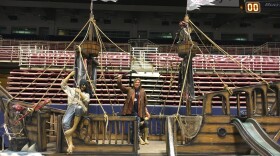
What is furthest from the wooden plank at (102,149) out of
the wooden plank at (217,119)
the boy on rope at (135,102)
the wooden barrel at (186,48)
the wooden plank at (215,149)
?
the wooden barrel at (186,48)

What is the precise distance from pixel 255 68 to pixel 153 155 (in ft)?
49.3

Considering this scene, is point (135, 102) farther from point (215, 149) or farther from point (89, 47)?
point (215, 149)

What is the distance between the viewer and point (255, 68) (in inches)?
799

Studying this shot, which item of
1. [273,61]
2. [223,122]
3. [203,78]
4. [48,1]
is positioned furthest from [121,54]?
[223,122]

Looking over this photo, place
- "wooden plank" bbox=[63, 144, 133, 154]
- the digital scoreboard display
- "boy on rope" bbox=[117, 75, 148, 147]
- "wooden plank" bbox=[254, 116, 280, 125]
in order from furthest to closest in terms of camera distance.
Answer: the digital scoreboard display, "boy on rope" bbox=[117, 75, 148, 147], "wooden plank" bbox=[254, 116, 280, 125], "wooden plank" bbox=[63, 144, 133, 154]

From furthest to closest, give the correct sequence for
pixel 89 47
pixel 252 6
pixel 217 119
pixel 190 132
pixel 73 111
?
pixel 252 6 < pixel 89 47 < pixel 190 132 < pixel 217 119 < pixel 73 111

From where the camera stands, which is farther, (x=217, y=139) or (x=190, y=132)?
(x=190, y=132)

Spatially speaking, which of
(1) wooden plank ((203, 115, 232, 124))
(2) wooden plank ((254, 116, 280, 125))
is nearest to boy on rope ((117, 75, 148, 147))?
(1) wooden plank ((203, 115, 232, 124))

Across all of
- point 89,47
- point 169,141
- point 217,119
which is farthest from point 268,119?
point 89,47

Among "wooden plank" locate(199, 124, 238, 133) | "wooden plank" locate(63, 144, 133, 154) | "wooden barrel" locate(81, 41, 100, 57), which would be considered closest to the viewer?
"wooden plank" locate(63, 144, 133, 154)

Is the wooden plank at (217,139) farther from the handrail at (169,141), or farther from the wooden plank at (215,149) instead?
the handrail at (169,141)

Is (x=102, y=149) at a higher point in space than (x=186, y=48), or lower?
lower

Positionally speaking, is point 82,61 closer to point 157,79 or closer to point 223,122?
point 223,122

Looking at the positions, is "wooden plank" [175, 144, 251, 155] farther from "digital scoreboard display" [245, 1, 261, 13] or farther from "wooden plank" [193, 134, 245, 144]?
"digital scoreboard display" [245, 1, 261, 13]
